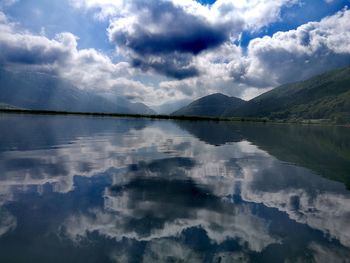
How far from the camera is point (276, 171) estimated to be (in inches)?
1453

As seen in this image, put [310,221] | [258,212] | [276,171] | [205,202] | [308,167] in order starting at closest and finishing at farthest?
[310,221] → [258,212] → [205,202] → [276,171] → [308,167]

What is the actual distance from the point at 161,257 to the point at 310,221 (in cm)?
1131

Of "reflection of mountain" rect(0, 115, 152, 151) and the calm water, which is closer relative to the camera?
the calm water

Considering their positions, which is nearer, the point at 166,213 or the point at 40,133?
the point at 166,213

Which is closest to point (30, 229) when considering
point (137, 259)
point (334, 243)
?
point (137, 259)

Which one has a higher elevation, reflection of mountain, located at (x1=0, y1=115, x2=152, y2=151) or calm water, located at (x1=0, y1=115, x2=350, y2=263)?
reflection of mountain, located at (x1=0, y1=115, x2=152, y2=151)

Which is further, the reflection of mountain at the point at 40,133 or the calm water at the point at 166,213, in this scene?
the reflection of mountain at the point at 40,133

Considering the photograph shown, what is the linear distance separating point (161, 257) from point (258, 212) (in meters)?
9.84

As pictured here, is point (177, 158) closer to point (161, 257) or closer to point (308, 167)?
point (308, 167)

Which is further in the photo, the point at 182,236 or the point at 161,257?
the point at 182,236

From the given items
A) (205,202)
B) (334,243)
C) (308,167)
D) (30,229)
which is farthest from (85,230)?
(308,167)

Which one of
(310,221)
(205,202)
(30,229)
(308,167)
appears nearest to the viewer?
(30,229)

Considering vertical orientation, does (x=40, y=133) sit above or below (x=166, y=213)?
above

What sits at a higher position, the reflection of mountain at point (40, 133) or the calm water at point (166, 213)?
the reflection of mountain at point (40, 133)
